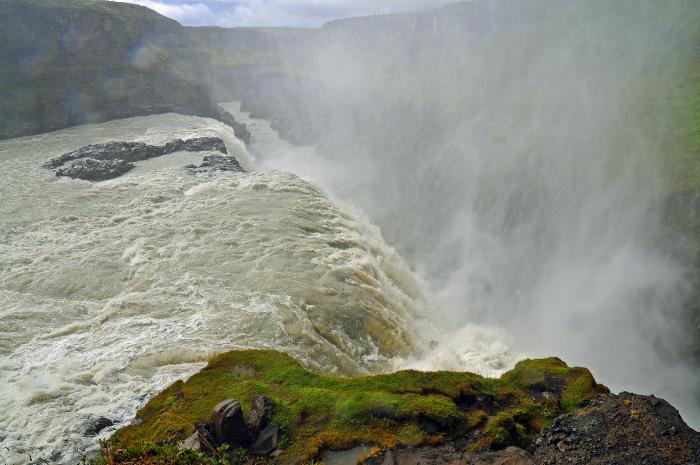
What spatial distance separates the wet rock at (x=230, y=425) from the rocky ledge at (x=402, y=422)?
0.02m

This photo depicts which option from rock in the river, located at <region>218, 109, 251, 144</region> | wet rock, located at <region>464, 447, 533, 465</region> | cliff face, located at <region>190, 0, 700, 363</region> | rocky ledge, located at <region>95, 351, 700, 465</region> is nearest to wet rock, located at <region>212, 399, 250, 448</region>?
rocky ledge, located at <region>95, 351, 700, 465</region>

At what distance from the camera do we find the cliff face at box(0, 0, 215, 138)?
41469 millimetres

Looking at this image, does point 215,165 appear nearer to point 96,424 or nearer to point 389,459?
point 96,424

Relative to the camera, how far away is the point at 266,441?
336 inches

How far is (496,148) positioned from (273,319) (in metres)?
26.7

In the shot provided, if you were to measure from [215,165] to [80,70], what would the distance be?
27.0 meters

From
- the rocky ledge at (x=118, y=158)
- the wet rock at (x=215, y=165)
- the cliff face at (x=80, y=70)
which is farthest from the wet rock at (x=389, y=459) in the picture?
the cliff face at (x=80, y=70)

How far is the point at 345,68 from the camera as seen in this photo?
7812 cm

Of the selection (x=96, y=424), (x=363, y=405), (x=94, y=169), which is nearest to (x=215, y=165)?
(x=94, y=169)

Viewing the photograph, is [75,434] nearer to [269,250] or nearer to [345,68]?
[269,250]

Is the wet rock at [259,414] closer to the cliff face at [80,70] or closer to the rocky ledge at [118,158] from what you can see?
the rocky ledge at [118,158]

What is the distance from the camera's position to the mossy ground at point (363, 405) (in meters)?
8.65

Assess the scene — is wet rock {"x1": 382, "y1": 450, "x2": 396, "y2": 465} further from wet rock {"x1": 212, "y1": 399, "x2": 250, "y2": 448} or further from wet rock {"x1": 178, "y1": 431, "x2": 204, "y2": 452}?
wet rock {"x1": 178, "y1": 431, "x2": 204, "y2": 452}

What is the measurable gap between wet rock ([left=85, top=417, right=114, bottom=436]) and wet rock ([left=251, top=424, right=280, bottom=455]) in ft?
13.5
